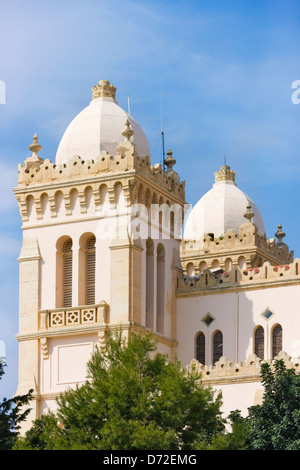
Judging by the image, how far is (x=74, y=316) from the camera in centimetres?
6469

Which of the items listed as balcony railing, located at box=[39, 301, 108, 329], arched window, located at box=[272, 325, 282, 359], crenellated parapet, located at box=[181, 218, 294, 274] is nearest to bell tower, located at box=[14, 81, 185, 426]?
balcony railing, located at box=[39, 301, 108, 329]

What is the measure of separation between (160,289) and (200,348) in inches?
117

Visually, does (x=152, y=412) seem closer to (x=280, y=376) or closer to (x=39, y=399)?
(x=280, y=376)

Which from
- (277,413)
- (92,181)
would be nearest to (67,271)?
(92,181)

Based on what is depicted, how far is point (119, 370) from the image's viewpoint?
51.8 metres

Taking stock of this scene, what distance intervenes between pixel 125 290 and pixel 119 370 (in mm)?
12406

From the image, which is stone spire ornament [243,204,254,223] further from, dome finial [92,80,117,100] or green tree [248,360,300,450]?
green tree [248,360,300,450]

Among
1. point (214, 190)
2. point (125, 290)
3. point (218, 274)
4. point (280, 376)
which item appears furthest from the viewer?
point (214, 190)

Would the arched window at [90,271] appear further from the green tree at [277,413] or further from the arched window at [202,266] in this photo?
the green tree at [277,413]

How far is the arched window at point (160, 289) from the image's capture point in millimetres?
66438

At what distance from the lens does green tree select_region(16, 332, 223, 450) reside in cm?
4972

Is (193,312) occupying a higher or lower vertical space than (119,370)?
higher
